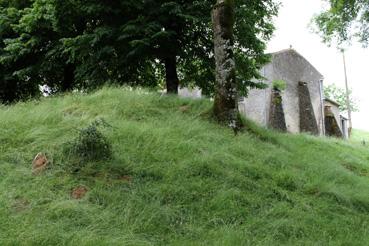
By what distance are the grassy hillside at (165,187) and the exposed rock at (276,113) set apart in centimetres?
1532

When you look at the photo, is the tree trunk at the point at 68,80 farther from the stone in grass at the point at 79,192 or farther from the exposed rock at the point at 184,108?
the stone in grass at the point at 79,192

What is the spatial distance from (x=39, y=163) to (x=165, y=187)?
6.14 feet

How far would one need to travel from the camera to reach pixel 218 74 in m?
9.18

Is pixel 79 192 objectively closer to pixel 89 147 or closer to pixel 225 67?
pixel 89 147

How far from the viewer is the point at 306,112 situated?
28.8 metres

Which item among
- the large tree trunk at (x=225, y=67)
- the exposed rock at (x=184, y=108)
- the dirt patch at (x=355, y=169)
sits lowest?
the dirt patch at (x=355, y=169)

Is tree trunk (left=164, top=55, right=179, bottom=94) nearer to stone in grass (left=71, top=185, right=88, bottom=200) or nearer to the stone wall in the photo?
stone in grass (left=71, top=185, right=88, bottom=200)

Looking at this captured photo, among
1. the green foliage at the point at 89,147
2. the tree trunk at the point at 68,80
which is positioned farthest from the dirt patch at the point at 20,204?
the tree trunk at the point at 68,80

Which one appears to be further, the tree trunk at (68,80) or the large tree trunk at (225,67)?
the tree trunk at (68,80)

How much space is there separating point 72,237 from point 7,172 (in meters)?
2.04

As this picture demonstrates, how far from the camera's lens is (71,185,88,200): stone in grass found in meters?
5.45

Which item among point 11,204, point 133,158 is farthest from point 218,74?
point 11,204

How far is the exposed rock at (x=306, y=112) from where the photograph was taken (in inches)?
1099

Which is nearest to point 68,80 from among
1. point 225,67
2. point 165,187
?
point 225,67
